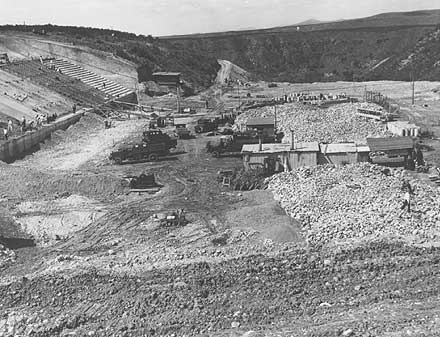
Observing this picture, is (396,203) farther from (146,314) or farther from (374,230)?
(146,314)

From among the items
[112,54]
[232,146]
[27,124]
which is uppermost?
[112,54]

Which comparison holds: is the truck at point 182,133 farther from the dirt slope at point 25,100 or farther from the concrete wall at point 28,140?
the dirt slope at point 25,100

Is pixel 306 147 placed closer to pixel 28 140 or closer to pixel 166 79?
pixel 28 140

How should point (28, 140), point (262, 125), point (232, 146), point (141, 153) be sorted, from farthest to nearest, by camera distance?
point (262, 125)
point (28, 140)
point (232, 146)
point (141, 153)

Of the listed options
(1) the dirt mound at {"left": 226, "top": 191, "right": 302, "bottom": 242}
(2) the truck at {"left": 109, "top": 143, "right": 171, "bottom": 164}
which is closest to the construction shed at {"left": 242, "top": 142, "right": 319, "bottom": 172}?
(1) the dirt mound at {"left": 226, "top": 191, "right": 302, "bottom": 242}

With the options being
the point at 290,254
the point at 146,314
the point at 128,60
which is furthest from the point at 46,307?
the point at 128,60

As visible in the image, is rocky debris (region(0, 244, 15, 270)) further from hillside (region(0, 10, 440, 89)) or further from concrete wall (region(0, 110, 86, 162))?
hillside (region(0, 10, 440, 89))

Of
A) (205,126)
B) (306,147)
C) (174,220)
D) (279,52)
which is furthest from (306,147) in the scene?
(279,52)
